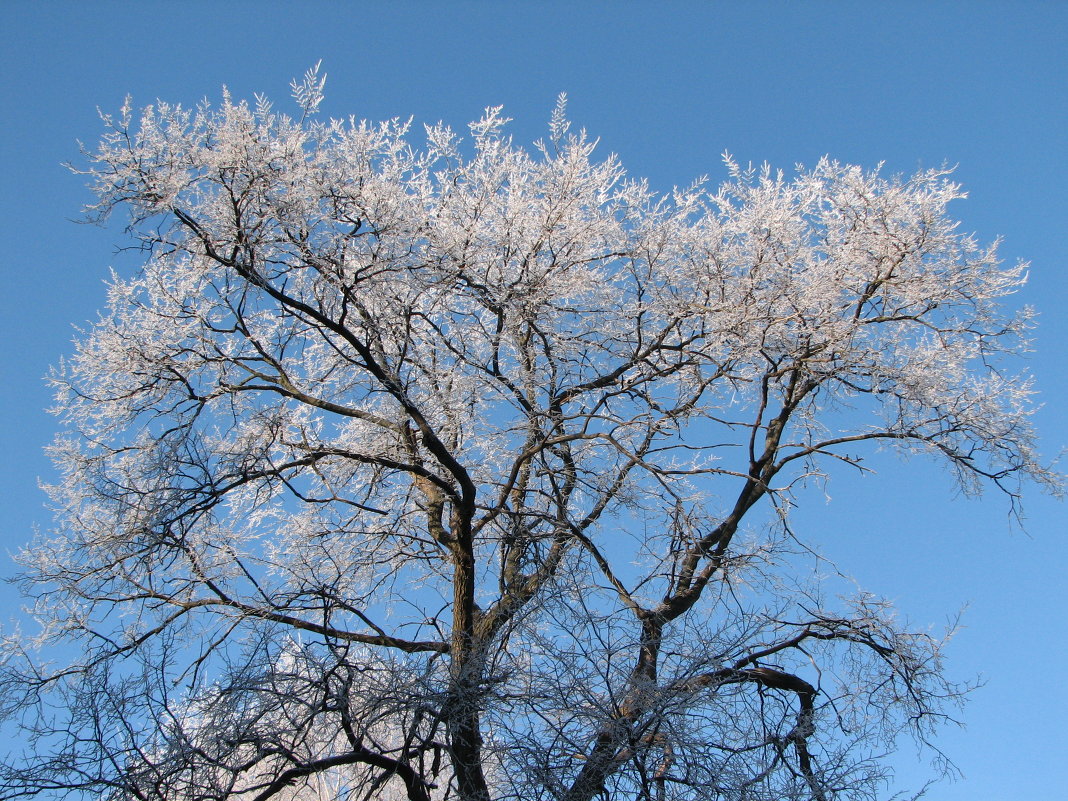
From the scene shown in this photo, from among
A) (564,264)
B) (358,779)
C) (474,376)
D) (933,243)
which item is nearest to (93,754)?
(358,779)

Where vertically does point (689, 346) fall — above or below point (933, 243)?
below

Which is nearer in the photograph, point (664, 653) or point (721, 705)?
point (721, 705)

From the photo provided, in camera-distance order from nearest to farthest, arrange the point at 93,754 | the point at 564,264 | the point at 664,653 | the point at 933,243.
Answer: the point at 93,754
the point at 664,653
the point at 564,264
the point at 933,243

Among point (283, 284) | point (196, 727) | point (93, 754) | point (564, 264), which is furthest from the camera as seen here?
point (564, 264)

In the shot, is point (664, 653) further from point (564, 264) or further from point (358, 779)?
point (564, 264)

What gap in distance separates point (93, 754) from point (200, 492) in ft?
5.91

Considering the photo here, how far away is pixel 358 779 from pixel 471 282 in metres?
3.63

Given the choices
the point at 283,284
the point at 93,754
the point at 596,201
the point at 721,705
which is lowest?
the point at 721,705

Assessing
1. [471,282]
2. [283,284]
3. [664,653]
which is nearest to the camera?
[664,653]

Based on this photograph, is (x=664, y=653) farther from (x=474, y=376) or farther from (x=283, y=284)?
(x=283, y=284)

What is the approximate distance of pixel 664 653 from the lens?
19.8 ft

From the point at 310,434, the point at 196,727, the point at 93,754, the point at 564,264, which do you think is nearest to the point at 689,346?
the point at 564,264

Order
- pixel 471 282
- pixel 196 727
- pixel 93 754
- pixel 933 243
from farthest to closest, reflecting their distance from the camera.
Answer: pixel 933 243 < pixel 471 282 < pixel 196 727 < pixel 93 754

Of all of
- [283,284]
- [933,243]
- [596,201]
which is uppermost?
[596,201]
